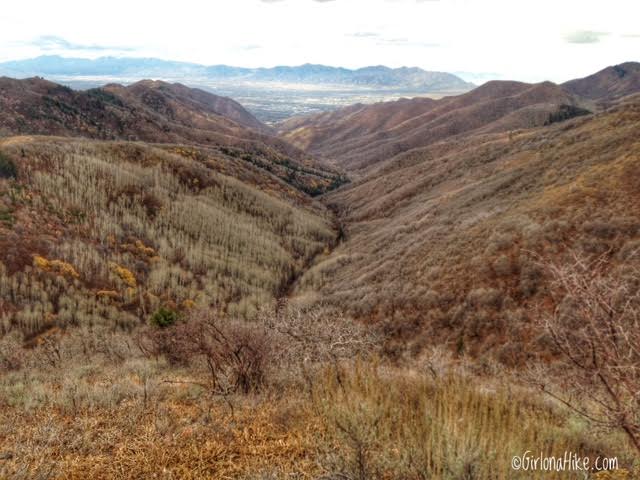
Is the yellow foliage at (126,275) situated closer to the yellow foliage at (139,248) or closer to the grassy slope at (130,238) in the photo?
the grassy slope at (130,238)

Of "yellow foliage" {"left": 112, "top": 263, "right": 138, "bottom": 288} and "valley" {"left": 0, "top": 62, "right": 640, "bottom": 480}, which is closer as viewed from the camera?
"valley" {"left": 0, "top": 62, "right": 640, "bottom": 480}

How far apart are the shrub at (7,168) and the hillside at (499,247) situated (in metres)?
28.4

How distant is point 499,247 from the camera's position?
2036 centimetres

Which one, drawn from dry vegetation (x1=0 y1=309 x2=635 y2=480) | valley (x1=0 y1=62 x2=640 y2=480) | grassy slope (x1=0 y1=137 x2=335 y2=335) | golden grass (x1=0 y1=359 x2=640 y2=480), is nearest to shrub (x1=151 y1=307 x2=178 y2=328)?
valley (x1=0 y1=62 x2=640 y2=480)

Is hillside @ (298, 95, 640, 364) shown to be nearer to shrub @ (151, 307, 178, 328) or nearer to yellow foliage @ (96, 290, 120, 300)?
shrub @ (151, 307, 178, 328)

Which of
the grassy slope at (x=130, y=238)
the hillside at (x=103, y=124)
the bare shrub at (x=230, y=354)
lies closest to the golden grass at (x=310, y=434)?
the bare shrub at (x=230, y=354)

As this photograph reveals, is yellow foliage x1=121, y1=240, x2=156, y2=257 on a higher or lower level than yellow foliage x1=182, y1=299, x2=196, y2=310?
higher

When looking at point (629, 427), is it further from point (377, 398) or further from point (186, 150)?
point (186, 150)

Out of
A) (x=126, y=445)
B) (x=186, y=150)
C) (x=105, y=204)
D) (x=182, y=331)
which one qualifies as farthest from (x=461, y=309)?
(x=186, y=150)

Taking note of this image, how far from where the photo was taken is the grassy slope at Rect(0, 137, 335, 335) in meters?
23.6

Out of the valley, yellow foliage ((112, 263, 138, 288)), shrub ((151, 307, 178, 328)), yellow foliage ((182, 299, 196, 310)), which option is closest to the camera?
the valley

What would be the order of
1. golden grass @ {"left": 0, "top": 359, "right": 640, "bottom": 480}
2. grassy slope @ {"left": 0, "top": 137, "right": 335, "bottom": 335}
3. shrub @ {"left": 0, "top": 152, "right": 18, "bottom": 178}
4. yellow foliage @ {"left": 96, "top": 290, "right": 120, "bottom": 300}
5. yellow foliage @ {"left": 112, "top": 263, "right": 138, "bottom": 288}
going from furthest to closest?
Result: shrub @ {"left": 0, "top": 152, "right": 18, "bottom": 178}
yellow foliage @ {"left": 112, "top": 263, "right": 138, "bottom": 288}
yellow foliage @ {"left": 96, "top": 290, "right": 120, "bottom": 300}
grassy slope @ {"left": 0, "top": 137, "right": 335, "bottom": 335}
golden grass @ {"left": 0, "top": 359, "right": 640, "bottom": 480}

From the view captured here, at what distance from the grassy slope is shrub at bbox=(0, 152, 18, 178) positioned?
0.69 m

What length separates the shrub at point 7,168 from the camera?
3303 centimetres
